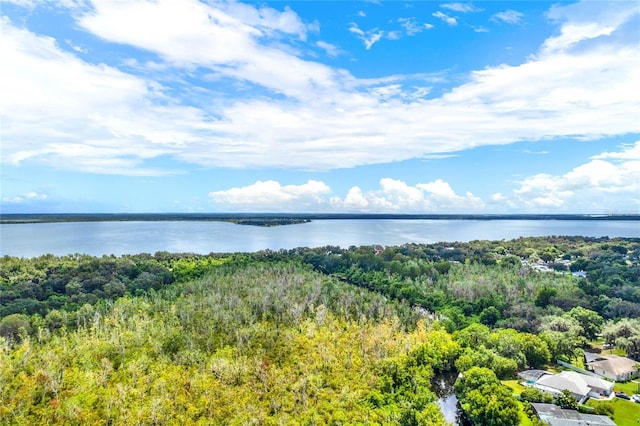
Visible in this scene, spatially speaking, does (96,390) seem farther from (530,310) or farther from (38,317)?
(530,310)

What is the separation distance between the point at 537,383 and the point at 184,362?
85.4ft

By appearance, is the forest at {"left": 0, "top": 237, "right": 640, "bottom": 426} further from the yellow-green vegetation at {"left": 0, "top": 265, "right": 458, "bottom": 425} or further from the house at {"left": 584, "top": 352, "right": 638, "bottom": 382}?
the house at {"left": 584, "top": 352, "right": 638, "bottom": 382}

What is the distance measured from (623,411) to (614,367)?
25.3ft

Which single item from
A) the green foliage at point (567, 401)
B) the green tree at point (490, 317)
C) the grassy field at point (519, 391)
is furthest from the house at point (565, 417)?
the green tree at point (490, 317)

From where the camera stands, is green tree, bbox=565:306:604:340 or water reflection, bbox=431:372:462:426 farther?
green tree, bbox=565:306:604:340

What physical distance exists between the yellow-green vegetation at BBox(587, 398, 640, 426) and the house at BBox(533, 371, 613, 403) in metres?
0.82

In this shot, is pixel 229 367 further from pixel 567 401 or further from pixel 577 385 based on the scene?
pixel 577 385

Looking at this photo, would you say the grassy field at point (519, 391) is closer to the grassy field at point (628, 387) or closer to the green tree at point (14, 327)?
the grassy field at point (628, 387)

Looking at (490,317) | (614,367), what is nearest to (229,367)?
(614,367)

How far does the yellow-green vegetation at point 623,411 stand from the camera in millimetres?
25959

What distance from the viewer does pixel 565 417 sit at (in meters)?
24.9

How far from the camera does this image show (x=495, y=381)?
90.5ft

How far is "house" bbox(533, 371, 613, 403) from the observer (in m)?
29.0

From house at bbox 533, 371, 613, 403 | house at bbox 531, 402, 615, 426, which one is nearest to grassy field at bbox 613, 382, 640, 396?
house at bbox 533, 371, 613, 403
